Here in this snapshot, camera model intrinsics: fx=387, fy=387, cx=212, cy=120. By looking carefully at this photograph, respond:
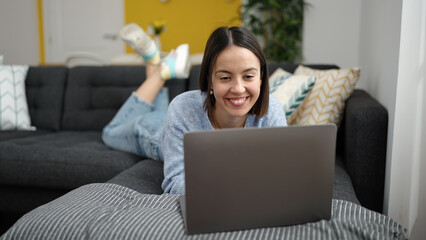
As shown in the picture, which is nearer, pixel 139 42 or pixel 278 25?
pixel 139 42

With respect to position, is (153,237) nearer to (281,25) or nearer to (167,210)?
(167,210)

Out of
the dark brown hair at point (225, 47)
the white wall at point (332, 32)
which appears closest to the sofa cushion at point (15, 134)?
the dark brown hair at point (225, 47)

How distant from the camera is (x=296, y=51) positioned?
332cm

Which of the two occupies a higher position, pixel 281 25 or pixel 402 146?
pixel 281 25

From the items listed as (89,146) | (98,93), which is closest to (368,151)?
(89,146)

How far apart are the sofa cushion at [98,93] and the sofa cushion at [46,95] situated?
5 centimetres

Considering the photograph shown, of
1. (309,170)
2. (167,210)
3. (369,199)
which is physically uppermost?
(309,170)

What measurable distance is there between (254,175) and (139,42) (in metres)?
1.55

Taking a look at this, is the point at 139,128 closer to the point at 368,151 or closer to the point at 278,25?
the point at 368,151

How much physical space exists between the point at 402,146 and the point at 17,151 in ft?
5.34

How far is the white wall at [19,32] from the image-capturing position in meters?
3.31

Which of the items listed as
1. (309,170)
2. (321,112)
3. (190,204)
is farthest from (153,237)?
(321,112)

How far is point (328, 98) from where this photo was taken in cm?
169

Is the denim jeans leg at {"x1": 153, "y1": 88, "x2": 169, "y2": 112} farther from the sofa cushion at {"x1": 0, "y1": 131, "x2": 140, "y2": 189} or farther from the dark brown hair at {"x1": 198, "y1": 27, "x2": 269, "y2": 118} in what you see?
the dark brown hair at {"x1": 198, "y1": 27, "x2": 269, "y2": 118}
